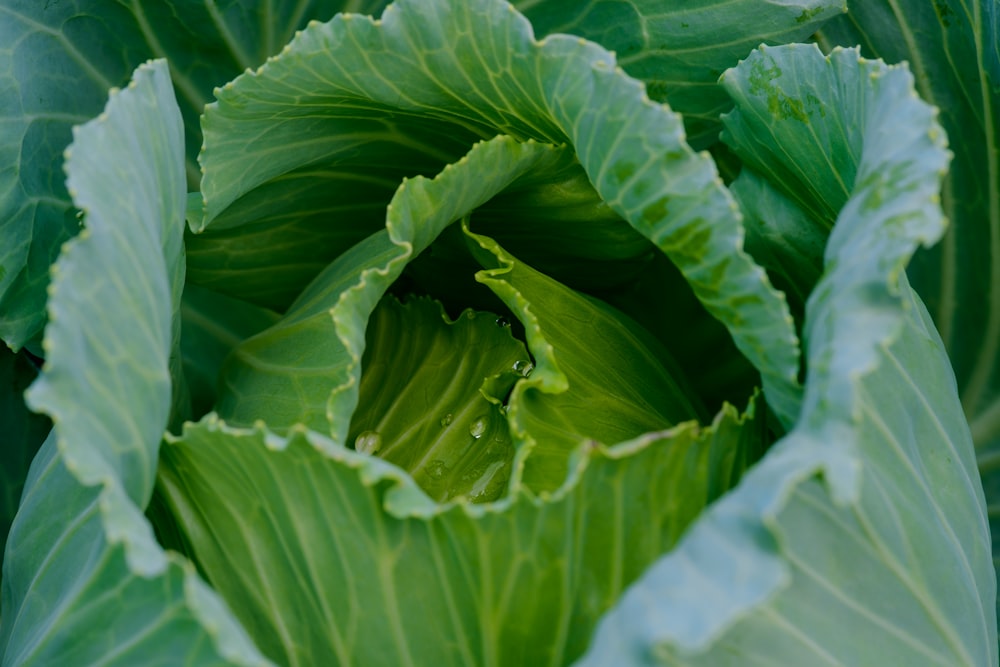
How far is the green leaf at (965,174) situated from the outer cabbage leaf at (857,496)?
1.35ft

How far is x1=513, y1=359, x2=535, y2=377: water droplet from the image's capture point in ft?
3.46

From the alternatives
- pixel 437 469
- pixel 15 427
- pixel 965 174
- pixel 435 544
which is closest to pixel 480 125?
pixel 437 469

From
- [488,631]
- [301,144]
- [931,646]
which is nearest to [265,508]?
[488,631]

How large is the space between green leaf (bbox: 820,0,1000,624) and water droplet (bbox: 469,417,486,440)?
0.73 metres

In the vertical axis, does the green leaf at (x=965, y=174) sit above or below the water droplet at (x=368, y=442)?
below

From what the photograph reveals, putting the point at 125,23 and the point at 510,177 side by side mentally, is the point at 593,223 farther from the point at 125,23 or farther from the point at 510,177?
the point at 125,23

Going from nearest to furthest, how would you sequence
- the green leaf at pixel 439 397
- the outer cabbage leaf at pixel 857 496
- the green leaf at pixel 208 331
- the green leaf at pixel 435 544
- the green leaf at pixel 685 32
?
1. the outer cabbage leaf at pixel 857 496
2. the green leaf at pixel 435 544
3. the green leaf at pixel 439 397
4. the green leaf at pixel 685 32
5. the green leaf at pixel 208 331

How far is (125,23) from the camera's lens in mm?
1268

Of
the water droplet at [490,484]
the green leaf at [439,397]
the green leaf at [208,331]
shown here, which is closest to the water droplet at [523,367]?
the green leaf at [439,397]

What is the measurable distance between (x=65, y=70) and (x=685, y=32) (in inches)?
29.2

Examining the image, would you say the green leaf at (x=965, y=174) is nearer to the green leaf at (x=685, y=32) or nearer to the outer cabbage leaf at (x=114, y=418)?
the green leaf at (x=685, y=32)

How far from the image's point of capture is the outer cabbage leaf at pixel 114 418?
70 centimetres

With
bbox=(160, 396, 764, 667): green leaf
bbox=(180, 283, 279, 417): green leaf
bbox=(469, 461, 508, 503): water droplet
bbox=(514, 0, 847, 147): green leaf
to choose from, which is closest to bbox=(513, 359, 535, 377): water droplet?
bbox=(469, 461, 508, 503): water droplet

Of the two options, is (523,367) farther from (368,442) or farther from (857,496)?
(857,496)
